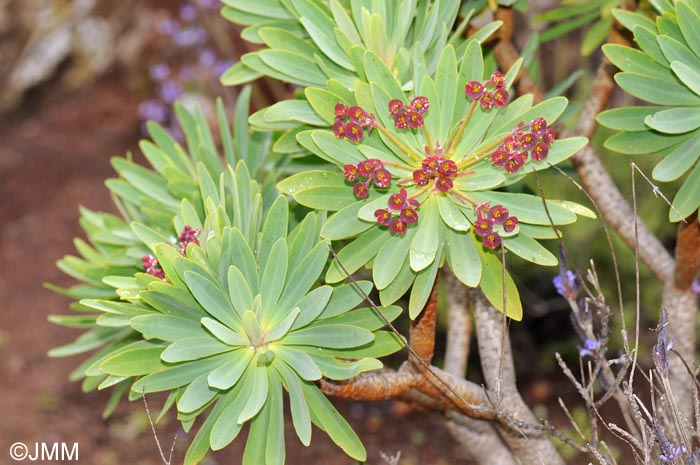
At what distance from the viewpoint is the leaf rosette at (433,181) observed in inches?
64.1

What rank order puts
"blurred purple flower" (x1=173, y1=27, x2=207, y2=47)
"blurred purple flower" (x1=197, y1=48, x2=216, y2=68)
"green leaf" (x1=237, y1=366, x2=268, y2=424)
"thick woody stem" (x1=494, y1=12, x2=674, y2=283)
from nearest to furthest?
"green leaf" (x1=237, y1=366, x2=268, y2=424), "thick woody stem" (x1=494, y1=12, x2=674, y2=283), "blurred purple flower" (x1=197, y1=48, x2=216, y2=68), "blurred purple flower" (x1=173, y1=27, x2=207, y2=47)

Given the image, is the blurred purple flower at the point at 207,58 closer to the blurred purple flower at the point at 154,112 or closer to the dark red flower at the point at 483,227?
the blurred purple flower at the point at 154,112

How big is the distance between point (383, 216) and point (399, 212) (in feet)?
0.12

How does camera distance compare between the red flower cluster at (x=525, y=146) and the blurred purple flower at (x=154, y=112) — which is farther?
the blurred purple flower at (x=154, y=112)

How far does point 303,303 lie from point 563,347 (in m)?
2.41

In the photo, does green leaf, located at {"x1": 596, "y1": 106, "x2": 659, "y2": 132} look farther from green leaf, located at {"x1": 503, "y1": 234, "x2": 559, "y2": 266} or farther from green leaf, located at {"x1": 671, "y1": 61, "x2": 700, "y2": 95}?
green leaf, located at {"x1": 503, "y1": 234, "x2": 559, "y2": 266}

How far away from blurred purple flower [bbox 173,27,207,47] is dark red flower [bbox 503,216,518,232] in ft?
12.3

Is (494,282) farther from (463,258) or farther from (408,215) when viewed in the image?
(408,215)

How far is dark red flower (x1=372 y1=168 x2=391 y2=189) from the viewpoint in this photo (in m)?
1.62

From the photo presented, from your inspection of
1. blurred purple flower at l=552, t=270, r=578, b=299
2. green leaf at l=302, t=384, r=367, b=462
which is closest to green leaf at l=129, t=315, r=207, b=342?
green leaf at l=302, t=384, r=367, b=462

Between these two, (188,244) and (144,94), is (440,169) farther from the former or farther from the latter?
(144,94)

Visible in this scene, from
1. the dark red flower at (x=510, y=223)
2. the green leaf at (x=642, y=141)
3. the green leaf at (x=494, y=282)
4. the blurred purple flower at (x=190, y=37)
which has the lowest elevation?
the green leaf at (x=494, y=282)

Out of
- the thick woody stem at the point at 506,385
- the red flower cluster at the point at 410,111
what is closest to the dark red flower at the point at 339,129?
the red flower cluster at the point at 410,111

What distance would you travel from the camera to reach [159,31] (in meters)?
5.52
